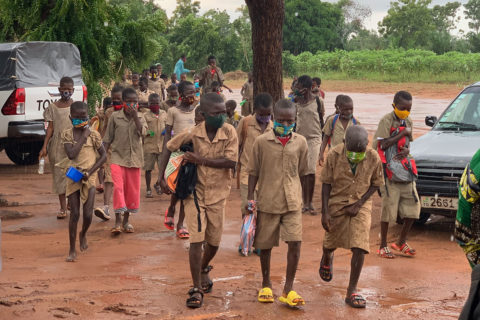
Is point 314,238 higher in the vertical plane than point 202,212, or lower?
lower

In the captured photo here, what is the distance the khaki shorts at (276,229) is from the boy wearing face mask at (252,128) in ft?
3.92

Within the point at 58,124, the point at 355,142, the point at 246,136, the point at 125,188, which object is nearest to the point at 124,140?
the point at 125,188

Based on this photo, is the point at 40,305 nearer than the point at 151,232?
Yes

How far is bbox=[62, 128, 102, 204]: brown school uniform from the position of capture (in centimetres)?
787

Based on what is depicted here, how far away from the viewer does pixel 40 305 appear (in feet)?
19.7

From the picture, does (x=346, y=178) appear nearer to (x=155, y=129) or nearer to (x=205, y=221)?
(x=205, y=221)

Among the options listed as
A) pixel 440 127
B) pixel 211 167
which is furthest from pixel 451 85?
pixel 211 167

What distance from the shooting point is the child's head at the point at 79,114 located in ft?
26.0

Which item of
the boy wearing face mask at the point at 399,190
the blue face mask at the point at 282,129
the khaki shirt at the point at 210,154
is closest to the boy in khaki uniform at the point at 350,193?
the blue face mask at the point at 282,129

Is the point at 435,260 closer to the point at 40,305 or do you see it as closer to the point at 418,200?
the point at 418,200

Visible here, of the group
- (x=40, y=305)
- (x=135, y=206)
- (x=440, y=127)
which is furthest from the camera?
(x=440, y=127)

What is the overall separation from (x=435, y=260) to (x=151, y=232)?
11.2 ft

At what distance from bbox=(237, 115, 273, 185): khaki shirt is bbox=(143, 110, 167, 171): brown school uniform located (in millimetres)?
3541

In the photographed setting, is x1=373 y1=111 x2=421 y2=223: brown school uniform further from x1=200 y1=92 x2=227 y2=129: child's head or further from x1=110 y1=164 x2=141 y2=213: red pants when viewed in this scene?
x1=110 y1=164 x2=141 y2=213: red pants
